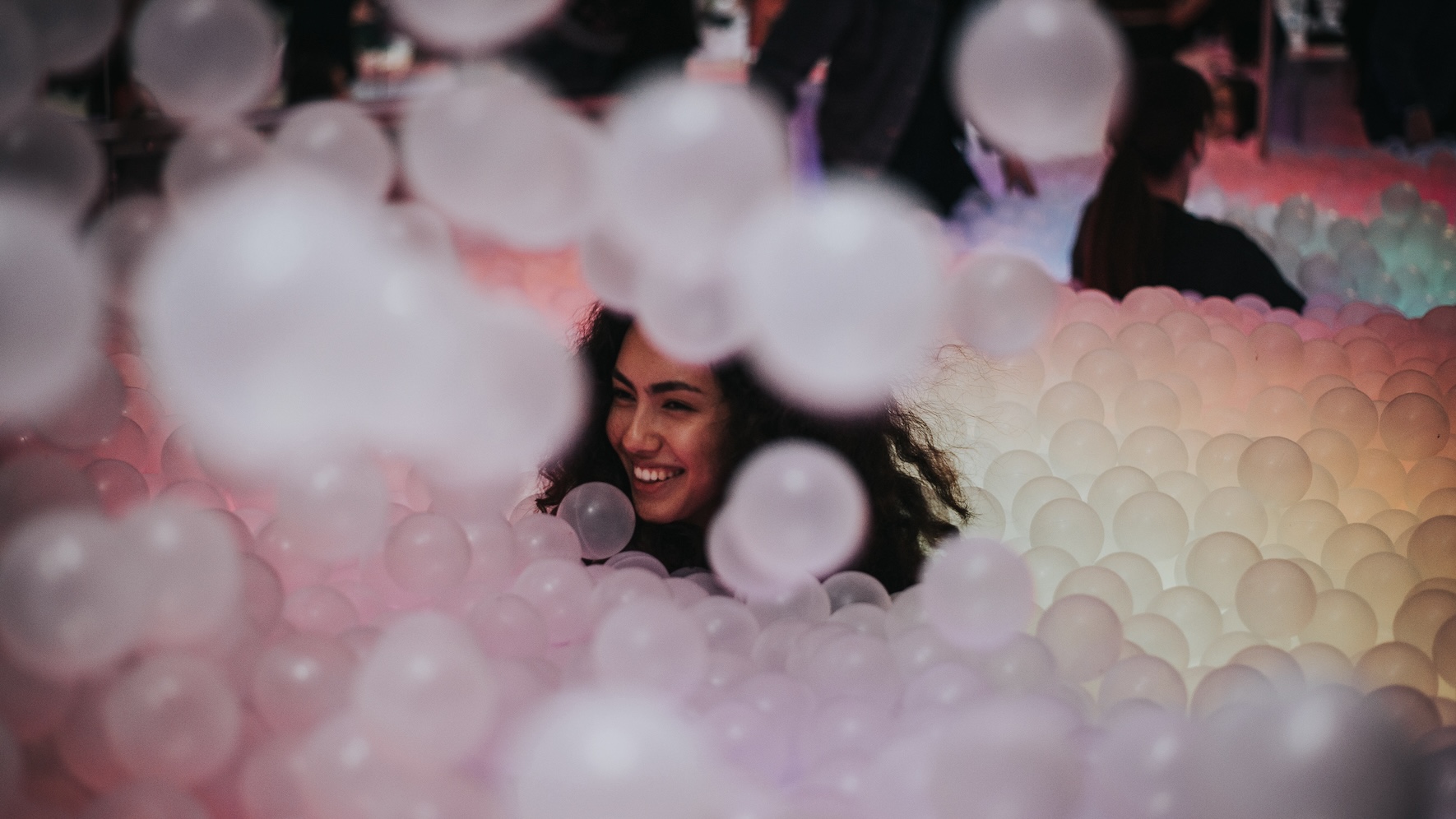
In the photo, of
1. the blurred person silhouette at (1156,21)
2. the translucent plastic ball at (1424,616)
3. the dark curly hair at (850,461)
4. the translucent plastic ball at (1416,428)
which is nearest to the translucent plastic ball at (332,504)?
the dark curly hair at (850,461)

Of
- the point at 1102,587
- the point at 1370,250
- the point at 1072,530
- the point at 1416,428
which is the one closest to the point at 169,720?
the point at 1102,587

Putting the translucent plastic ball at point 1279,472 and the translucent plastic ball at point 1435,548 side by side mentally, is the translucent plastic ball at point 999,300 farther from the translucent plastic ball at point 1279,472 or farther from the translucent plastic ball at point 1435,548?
the translucent plastic ball at point 1435,548

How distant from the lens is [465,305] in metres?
1.07

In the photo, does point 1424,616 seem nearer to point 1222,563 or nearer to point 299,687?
point 1222,563

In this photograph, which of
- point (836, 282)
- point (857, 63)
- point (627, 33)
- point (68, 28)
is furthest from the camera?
point (627, 33)

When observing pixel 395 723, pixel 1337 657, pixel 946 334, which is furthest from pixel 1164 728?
pixel 946 334

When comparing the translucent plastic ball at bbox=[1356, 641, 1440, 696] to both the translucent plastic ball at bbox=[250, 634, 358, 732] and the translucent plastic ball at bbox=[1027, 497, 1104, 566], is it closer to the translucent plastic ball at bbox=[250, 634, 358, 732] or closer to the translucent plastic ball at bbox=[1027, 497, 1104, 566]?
the translucent plastic ball at bbox=[1027, 497, 1104, 566]

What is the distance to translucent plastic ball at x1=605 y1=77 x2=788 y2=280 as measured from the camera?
0.98 m

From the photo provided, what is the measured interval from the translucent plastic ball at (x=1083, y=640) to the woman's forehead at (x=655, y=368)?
2.00 feet

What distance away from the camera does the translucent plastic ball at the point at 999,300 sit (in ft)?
4.89

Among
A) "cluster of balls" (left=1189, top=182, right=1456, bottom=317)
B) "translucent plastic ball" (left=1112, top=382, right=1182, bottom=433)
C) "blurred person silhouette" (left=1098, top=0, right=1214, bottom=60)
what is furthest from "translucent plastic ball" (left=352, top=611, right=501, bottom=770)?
"blurred person silhouette" (left=1098, top=0, right=1214, bottom=60)

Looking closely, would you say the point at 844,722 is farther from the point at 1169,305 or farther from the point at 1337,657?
the point at 1169,305

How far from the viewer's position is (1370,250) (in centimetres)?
281

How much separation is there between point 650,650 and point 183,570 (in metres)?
0.38
